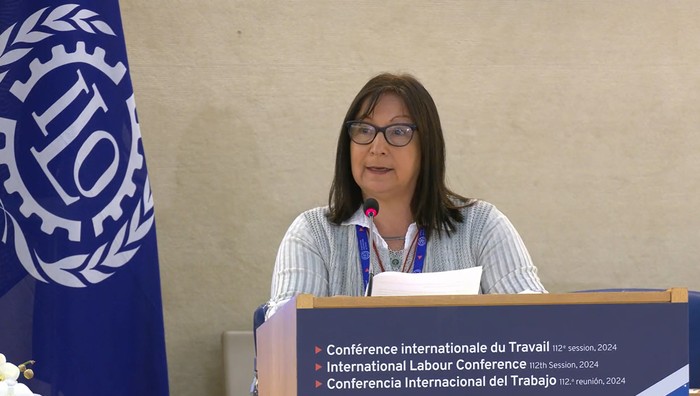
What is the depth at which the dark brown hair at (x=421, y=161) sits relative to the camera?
304 centimetres

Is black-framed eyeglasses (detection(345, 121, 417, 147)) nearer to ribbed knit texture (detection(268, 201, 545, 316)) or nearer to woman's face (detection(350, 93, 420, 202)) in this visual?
woman's face (detection(350, 93, 420, 202))

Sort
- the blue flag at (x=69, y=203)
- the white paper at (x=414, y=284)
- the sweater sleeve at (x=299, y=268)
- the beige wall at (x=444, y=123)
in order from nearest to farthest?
the white paper at (x=414, y=284) < the sweater sleeve at (x=299, y=268) < the blue flag at (x=69, y=203) < the beige wall at (x=444, y=123)

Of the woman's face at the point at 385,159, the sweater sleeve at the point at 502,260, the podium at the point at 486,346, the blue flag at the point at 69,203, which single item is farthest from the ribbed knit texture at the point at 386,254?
the podium at the point at 486,346

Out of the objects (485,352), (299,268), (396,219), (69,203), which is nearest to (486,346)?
(485,352)

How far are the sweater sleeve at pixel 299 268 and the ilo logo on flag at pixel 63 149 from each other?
0.68m

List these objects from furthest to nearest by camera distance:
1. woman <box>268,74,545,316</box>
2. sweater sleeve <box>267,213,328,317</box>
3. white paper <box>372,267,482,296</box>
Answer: woman <box>268,74,545,316</box> < sweater sleeve <box>267,213,328,317</box> < white paper <box>372,267,482,296</box>

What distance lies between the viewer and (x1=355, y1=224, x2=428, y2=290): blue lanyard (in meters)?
2.99

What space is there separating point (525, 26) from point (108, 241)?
82.2 inches

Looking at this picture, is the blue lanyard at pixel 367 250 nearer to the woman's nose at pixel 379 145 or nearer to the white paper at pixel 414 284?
the woman's nose at pixel 379 145

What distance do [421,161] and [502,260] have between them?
0.39m

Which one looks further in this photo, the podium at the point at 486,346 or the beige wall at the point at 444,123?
the beige wall at the point at 444,123

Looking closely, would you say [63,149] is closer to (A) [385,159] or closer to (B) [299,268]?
(B) [299,268]

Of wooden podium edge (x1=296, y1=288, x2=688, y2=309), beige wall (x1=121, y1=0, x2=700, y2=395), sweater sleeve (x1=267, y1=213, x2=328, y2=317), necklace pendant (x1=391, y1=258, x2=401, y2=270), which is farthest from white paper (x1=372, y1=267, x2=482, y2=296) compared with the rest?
beige wall (x1=121, y1=0, x2=700, y2=395)

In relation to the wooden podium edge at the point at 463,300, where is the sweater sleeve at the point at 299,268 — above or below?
above
